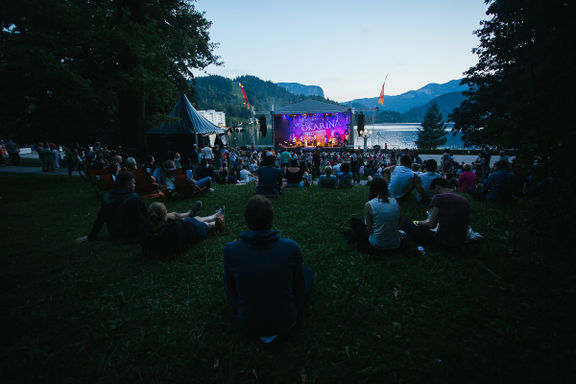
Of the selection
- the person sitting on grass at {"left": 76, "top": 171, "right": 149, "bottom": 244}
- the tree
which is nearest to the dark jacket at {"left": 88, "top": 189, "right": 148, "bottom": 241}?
the person sitting on grass at {"left": 76, "top": 171, "right": 149, "bottom": 244}

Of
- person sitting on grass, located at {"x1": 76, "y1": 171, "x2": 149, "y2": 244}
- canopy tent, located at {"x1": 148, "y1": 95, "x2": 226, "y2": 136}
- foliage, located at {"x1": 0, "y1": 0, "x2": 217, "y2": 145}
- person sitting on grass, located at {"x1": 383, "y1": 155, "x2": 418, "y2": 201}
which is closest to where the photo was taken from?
person sitting on grass, located at {"x1": 76, "y1": 171, "x2": 149, "y2": 244}

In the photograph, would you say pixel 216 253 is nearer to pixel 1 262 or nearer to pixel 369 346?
pixel 369 346

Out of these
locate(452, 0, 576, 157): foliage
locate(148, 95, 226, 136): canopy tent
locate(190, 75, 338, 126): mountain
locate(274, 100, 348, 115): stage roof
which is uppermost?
locate(190, 75, 338, 126): mountain

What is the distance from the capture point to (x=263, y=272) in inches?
79.6

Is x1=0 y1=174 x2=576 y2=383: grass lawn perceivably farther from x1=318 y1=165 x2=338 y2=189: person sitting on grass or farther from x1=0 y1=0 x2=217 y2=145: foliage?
x1=0 y1=0 x2=217 y2=145: foliage

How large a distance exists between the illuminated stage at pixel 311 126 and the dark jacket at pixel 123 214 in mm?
29088

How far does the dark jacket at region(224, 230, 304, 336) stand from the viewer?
2037 mm

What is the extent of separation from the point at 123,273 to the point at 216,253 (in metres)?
1.29

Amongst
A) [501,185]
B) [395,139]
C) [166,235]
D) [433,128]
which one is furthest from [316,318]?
[395,139]

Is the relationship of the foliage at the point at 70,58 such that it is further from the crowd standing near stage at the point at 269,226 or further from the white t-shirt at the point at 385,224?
the white t-shirt at the point at 385,224

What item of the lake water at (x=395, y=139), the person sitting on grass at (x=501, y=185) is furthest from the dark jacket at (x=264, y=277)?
the lake water at (x=395, y=139)

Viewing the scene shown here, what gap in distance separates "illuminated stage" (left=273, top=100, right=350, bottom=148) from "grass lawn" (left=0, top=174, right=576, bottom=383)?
28772 mm

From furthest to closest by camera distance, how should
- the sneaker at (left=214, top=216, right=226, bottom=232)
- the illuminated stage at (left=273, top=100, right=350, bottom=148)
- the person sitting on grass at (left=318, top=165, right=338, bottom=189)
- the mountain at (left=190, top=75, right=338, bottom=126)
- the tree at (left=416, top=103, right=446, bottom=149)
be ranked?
1. the mountain at (left=190, top=75, right=338, bottom=126)
2. the tree at (left=416, top=103, right=446, bottom=149)
3. the illuminated stage at (left=273, top=100, right=350, bottom=148)
4. the person sitting on grass at (left=318, top=165, right=338, bottom=189)
5. the sneaker at (left=214, top=216, right=226, bottom=232)

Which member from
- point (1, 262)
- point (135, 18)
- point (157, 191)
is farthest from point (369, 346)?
point (135, 18)
